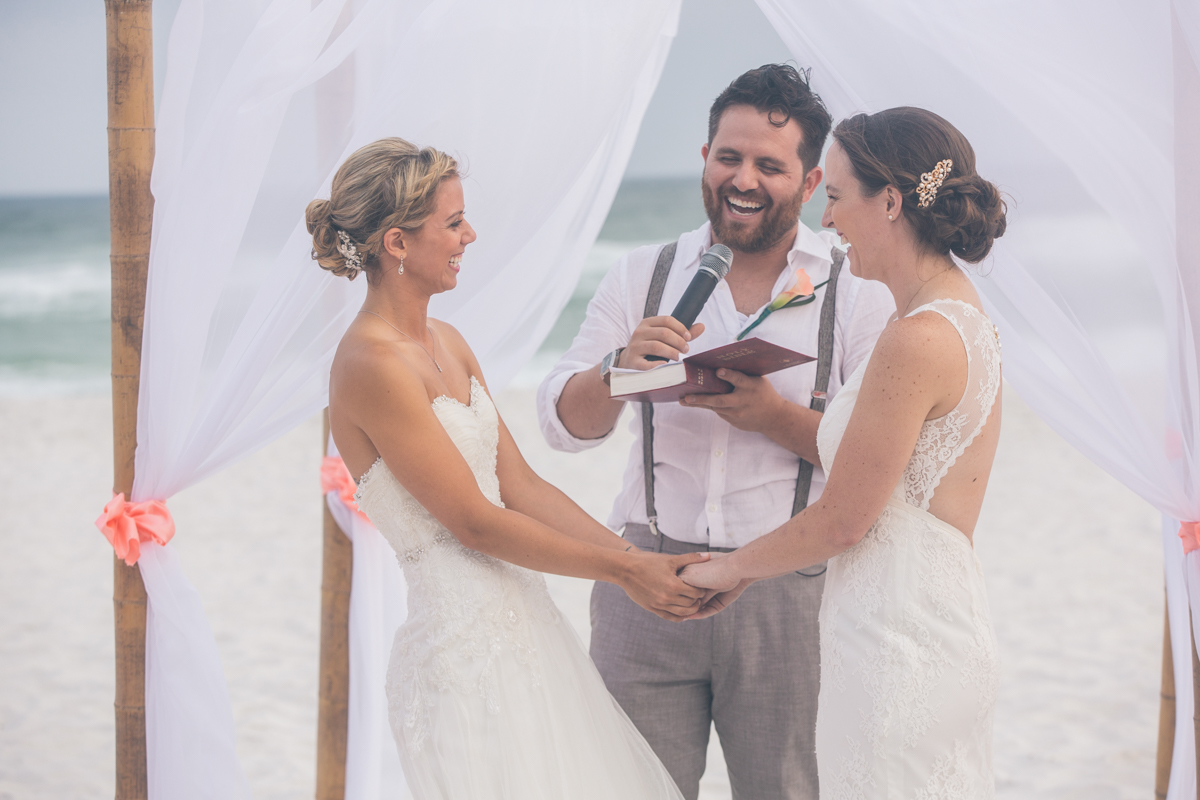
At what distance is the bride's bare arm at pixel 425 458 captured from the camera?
194 centimetres

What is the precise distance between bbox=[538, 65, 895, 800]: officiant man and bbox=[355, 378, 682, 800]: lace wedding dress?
29 cm

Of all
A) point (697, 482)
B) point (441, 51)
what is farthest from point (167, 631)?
point (441, 51)

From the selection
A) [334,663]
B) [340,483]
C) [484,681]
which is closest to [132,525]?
[340,483]

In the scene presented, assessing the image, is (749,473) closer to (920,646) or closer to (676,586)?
(676,586)

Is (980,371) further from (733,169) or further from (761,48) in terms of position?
(761,48)

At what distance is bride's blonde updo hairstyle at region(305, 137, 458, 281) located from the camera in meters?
2.02

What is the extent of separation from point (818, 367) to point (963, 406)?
603 millimetres

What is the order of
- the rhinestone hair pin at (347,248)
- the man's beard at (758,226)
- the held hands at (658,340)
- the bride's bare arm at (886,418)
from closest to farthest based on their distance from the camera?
1. the bride's bare arm at (886,418)
2. the rhinestone hair pin at (347,248)
3. the held hands at (658,340)
4. the man's beard at (758,226)

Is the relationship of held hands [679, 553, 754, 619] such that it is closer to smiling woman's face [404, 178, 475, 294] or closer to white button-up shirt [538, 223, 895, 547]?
white button-up shirt [538, 223, 895, 547]

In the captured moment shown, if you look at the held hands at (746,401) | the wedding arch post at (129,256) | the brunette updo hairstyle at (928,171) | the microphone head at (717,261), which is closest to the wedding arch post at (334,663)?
the wedding arch post at (129,256)

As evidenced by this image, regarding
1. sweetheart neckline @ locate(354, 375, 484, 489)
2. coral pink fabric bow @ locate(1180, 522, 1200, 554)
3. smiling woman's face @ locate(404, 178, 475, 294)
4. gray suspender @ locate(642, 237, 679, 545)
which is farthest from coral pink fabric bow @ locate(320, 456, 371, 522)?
coral pink fabric bow @ locate(1180, 522, 1200, 554)

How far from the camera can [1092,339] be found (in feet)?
7.39

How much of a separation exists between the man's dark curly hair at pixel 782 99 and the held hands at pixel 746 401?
58 centimetres

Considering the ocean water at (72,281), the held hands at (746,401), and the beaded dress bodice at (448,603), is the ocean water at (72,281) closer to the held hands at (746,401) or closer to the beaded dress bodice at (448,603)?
the held hands at (746,401)
